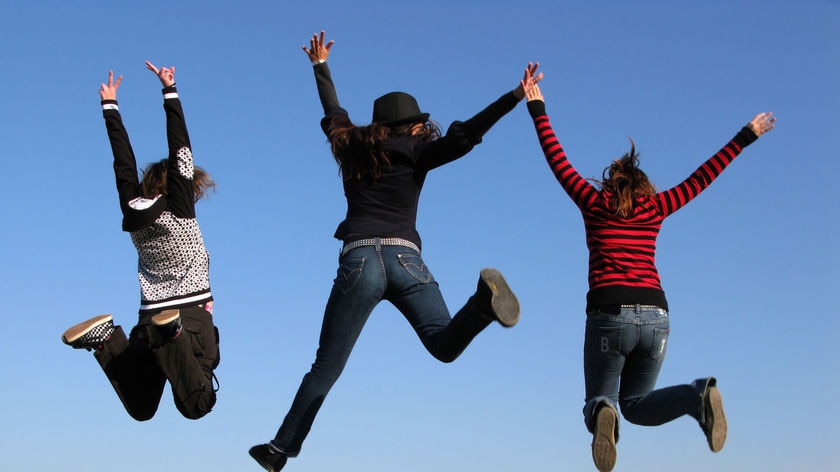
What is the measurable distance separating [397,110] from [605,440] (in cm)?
316

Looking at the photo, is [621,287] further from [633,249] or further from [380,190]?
[380,190]

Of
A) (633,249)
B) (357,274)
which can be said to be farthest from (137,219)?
(633,249)

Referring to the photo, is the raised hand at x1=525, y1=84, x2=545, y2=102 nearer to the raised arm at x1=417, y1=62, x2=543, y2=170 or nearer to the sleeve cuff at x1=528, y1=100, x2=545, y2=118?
the sleeve cuff at x1=528, y1=100, x2=545, y2=118

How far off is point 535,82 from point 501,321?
231cm

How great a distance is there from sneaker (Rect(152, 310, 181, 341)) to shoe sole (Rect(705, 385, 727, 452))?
14.4ft

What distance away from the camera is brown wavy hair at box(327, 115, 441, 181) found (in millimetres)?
7961

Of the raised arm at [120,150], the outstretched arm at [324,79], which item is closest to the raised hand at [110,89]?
the raised arm at [120,150]

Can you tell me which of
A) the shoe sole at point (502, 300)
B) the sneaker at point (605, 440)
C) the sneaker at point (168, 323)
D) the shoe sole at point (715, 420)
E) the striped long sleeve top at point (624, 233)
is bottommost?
the sneaker at point (605, 440)

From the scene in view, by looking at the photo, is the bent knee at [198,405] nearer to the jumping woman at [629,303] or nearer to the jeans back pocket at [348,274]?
the jeans back pocket at [348,274]

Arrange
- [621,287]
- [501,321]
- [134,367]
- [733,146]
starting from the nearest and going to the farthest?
1. [501,321]
2. [621,287]
3. [733,146]
4. [134,367]

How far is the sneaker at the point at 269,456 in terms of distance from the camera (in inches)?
317

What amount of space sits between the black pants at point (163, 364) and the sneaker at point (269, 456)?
947 millimetres

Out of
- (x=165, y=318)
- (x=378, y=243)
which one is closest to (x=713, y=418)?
(x=378, y=243)

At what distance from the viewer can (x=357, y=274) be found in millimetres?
7738
